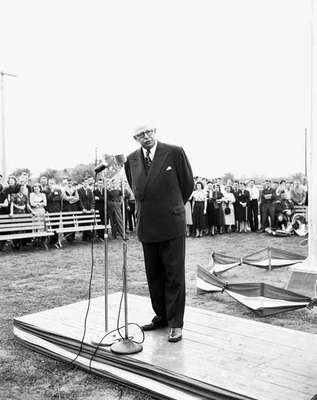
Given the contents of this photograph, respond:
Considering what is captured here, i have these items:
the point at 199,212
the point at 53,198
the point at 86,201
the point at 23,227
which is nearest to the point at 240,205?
the point at 199,212

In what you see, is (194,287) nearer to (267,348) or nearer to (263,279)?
(263,279)

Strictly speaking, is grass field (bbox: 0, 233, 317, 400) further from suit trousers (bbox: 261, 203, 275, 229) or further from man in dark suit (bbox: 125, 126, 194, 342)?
suit trousers (bbox: 261, 203, 275, 229)

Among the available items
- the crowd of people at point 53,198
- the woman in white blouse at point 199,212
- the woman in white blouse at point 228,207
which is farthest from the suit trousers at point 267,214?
the crowd of people at point 53,198

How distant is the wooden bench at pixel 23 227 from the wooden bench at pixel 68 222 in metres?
0.24

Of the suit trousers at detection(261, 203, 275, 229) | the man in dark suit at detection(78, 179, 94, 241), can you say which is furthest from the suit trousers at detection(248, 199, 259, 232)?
the man in dark suit at detection(78, 179, 94, 241)

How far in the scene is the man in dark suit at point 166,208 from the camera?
391 cm

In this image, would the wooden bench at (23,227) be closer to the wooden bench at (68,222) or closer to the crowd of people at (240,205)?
the wooden bench at (68,222)

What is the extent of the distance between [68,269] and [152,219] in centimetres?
537

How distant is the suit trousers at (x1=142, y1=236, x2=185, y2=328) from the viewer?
3926 mm

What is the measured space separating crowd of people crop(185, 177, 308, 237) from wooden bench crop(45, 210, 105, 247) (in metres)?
3.34

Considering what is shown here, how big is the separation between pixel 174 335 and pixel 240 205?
12.5 meters

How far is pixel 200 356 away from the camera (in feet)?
11.6

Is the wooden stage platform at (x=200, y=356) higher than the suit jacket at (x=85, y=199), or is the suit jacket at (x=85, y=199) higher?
the suit jacket at (x=85, y=199)

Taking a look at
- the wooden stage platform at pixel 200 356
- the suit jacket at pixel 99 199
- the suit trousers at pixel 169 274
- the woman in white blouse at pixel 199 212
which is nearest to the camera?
the wooden stage platform at pixel 200 356
